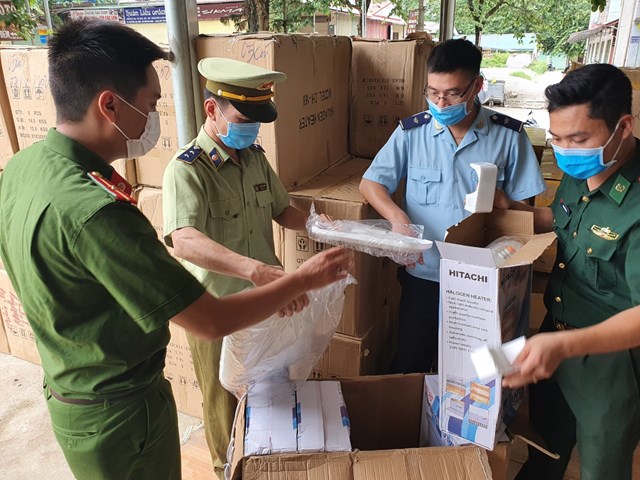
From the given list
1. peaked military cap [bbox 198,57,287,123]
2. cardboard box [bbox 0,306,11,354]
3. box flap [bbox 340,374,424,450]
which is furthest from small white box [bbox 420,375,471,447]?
cardboard box [bbox 0,306,11,354]

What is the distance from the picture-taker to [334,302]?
1.47m

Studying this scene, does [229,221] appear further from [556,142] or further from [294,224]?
[556,142]

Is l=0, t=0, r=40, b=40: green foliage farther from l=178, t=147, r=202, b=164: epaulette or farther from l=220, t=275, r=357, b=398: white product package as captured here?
l=220, t=275, r=357, b=398: white product package

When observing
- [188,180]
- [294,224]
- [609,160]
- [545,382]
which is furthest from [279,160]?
[545,382]

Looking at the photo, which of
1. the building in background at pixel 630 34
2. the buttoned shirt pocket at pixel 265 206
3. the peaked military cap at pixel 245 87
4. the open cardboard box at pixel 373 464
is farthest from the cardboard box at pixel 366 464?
the building in background at pixel 630 34

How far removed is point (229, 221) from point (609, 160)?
112 cm

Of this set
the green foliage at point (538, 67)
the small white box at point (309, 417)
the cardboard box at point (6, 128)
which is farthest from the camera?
the green foliage at point (538, 67)

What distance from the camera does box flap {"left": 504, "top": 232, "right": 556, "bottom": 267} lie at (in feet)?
3.51

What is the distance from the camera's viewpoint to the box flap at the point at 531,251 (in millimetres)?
1070

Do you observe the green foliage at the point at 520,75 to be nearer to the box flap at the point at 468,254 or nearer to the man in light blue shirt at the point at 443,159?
the man in light blue shirt at the point at 443,159

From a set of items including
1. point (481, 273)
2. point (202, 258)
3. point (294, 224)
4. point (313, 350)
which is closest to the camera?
point (481, 273)

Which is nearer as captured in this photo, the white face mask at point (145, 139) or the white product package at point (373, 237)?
the white face mask at point (145, 139)

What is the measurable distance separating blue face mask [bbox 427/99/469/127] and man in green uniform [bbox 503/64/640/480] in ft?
1.42

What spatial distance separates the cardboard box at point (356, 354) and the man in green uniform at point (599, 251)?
794 millimetres
